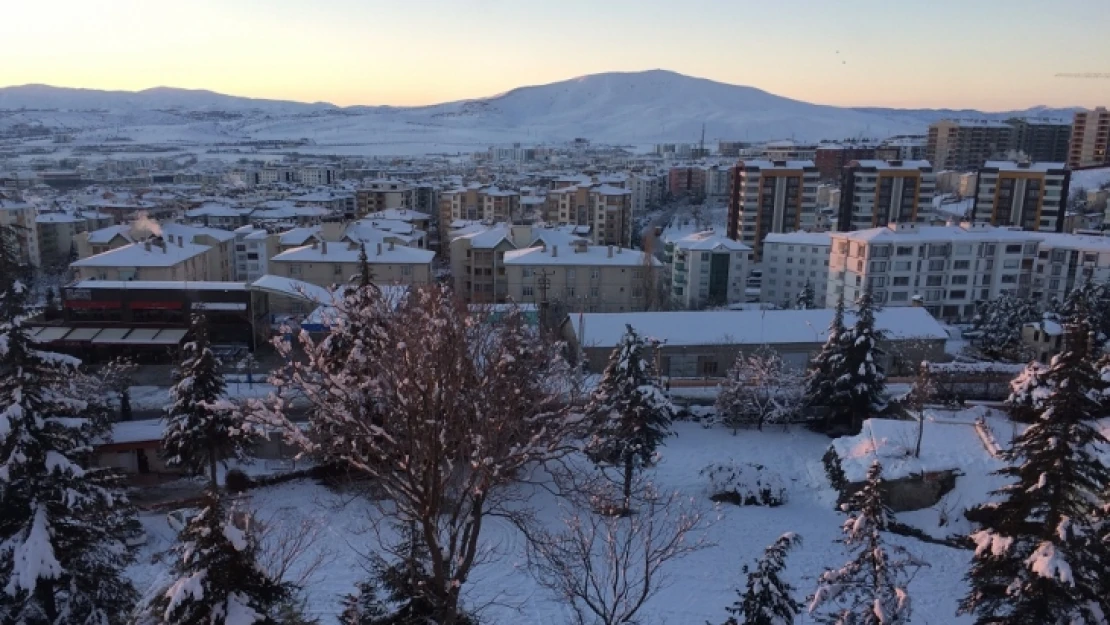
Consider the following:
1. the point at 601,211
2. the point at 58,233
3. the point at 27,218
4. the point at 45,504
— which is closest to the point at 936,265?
the point at 601,211

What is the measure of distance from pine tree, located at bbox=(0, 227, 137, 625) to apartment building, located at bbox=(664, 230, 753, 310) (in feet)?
114

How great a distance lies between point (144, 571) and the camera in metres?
13.0

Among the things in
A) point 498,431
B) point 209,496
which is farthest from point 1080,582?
point 209,496

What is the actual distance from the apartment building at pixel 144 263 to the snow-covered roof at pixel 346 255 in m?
4.13

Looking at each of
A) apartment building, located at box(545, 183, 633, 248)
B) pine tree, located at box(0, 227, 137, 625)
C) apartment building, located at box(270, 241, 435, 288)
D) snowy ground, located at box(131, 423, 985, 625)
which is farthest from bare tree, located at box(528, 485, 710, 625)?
apartment building, located at box(545, 183, 633, 248)

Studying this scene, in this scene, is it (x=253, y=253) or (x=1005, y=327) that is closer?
(x=1005, y=327)

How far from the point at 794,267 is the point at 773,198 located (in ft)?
35.8

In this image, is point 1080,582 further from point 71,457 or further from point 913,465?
point 71,457

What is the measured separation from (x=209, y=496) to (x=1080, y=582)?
28.1 ft

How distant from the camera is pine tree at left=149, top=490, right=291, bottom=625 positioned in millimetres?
6184

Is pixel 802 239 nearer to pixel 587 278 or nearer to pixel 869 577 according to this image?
pixel 587 278

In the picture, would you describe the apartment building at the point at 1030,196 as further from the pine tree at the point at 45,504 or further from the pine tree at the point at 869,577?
the pine tree at the point at 45,504

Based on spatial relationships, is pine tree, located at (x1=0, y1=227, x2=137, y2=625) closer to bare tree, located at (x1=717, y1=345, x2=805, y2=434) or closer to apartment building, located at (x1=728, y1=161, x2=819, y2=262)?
bare tree, located at (x1=717, y1=345, x2=805, y2=434)

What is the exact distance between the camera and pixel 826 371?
71.4 ft
